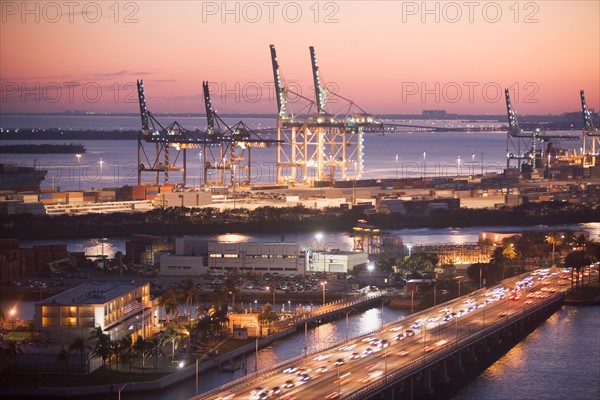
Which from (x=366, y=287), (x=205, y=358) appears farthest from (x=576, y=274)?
(x=205, y=358)

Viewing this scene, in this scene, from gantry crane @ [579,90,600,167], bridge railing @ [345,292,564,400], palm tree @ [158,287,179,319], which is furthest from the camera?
gantry crane @ [579,90,600,167]

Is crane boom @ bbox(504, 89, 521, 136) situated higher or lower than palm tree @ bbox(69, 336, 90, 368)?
higher

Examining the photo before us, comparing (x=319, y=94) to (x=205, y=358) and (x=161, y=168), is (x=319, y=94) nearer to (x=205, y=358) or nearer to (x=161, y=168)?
(x=161, y=168)

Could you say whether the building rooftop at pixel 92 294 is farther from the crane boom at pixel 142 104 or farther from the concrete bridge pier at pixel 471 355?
the crane boom at pixel 142 104

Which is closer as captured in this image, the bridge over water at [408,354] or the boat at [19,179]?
the bridge over water at [408,354]

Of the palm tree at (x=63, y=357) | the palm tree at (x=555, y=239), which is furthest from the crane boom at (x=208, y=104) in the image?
the palm tree at (x=63, y=357)

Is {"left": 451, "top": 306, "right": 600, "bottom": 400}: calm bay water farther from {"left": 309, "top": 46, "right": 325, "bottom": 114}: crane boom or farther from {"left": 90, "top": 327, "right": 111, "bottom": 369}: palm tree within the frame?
{"left": 309, "top": 46, "right": 325, "bottom": 114}: crane boom

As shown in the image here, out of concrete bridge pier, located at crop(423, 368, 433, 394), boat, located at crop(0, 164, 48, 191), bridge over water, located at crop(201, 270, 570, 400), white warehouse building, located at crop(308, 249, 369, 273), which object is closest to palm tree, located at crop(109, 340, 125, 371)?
bridge over water, located at crop(201, 270, 570, 400)
